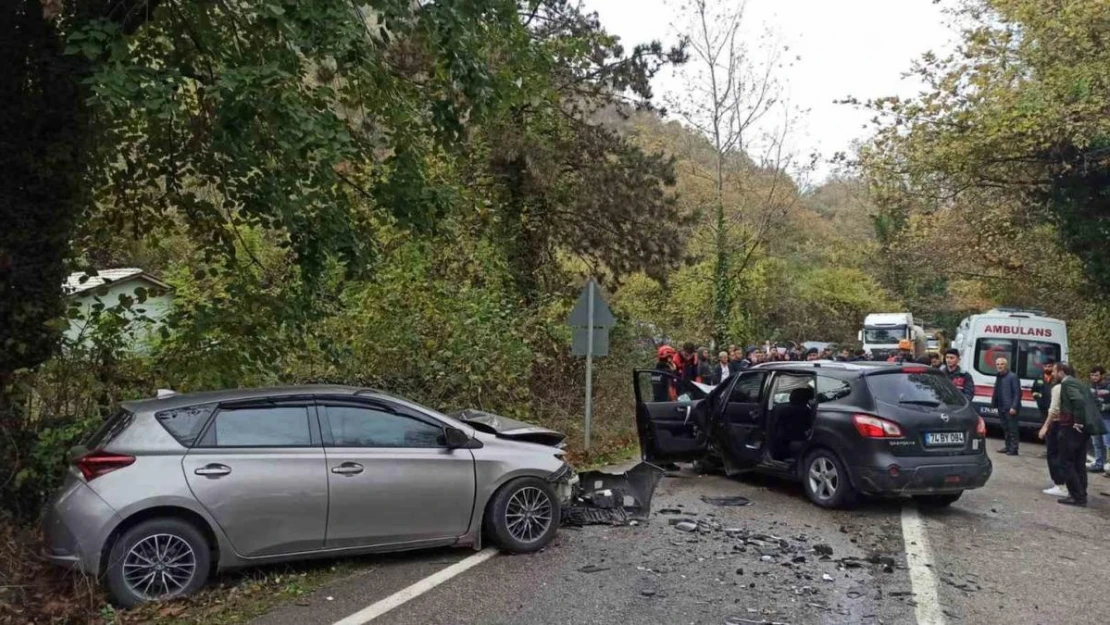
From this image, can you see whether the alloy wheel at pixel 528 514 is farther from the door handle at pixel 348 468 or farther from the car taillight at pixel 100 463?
the car taillight at pixel 100 463

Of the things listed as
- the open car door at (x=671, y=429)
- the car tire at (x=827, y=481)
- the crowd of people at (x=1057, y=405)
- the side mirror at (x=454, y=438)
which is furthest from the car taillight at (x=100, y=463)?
the crowd of people at (x=1057, y=405)

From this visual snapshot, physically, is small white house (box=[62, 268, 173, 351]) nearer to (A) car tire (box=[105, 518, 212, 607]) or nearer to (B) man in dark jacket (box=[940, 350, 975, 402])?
(A) car tire (box=[105, 518, 212, 607])

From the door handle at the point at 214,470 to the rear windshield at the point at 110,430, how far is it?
0.61 m

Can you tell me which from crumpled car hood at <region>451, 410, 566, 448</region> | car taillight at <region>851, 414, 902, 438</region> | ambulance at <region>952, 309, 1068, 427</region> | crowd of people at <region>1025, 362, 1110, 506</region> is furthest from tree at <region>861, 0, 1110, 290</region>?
crumpled car hood at <region>451, 410, 566, 448</region>

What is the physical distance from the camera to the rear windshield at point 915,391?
8.30 metres

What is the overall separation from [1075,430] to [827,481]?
3166mm

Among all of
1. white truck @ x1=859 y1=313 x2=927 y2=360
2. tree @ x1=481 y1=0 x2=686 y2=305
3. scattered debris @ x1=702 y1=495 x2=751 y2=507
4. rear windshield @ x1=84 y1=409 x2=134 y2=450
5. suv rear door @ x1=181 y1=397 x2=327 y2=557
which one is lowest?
scattered debris @ x1=702 y1=495 x2=751 y2=507

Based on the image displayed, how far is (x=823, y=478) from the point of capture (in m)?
8.62

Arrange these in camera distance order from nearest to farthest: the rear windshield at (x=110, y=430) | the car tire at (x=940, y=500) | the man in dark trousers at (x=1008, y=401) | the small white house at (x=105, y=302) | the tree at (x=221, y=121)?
the rear windshield at (x=110, y=430)
the tree at (x=221, y=121)
the small white house at (x=105, y=302)
the car tire at (x=940, y=500)
the man in dark trousers at (x=1008, y=401)

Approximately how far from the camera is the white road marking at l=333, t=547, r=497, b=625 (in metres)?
5.25

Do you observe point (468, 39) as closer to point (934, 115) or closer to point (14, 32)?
point (14, 32)

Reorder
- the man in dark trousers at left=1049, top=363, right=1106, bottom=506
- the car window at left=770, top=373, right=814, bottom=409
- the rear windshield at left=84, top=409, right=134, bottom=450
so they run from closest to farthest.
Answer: the rear windshield at left=84, top=409, right=134, bottom=450 < the man in dark trousers at left=1049, top=363, right=1106, bottom=506 < the car window at left=770, top=373, right=814, bottom=409

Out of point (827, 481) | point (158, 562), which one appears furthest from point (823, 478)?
point (158, 562)

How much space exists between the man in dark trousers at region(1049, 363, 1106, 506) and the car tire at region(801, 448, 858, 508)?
2.82 metres
